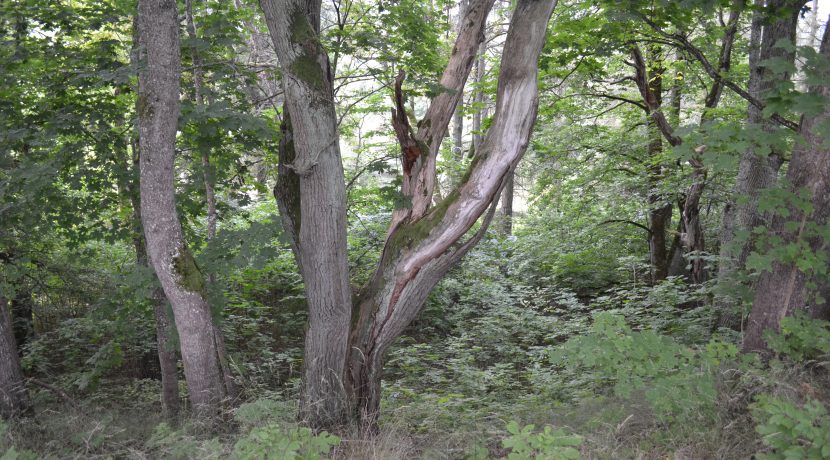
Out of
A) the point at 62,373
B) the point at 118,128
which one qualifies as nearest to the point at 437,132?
the point at 118,128

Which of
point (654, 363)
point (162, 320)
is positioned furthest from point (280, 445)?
point (162, 320)

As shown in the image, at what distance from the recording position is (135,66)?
15.6 ft

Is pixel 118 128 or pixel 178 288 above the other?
pixel 118 128

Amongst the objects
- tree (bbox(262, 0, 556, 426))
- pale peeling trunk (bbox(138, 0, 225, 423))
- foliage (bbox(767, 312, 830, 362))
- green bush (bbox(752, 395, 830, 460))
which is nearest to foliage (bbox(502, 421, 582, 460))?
green bush (bbox(752, 395, 830, 460))

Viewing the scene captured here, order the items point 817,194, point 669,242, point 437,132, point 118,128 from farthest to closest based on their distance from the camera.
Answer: point 669,242
point 118,128
point 437,132
point 817,194

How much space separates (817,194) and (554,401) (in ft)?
10.1

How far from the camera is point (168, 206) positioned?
Answer: 15.5ft

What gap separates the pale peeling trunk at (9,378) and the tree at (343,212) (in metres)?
3.48

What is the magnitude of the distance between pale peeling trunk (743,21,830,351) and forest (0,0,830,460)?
0.02 meters

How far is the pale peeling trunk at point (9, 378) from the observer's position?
572 cm

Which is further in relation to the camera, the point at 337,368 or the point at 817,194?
the point at 337,368

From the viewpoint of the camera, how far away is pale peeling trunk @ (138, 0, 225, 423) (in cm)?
458

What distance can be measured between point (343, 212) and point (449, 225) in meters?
0.88

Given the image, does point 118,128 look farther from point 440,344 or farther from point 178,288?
point 440,344
